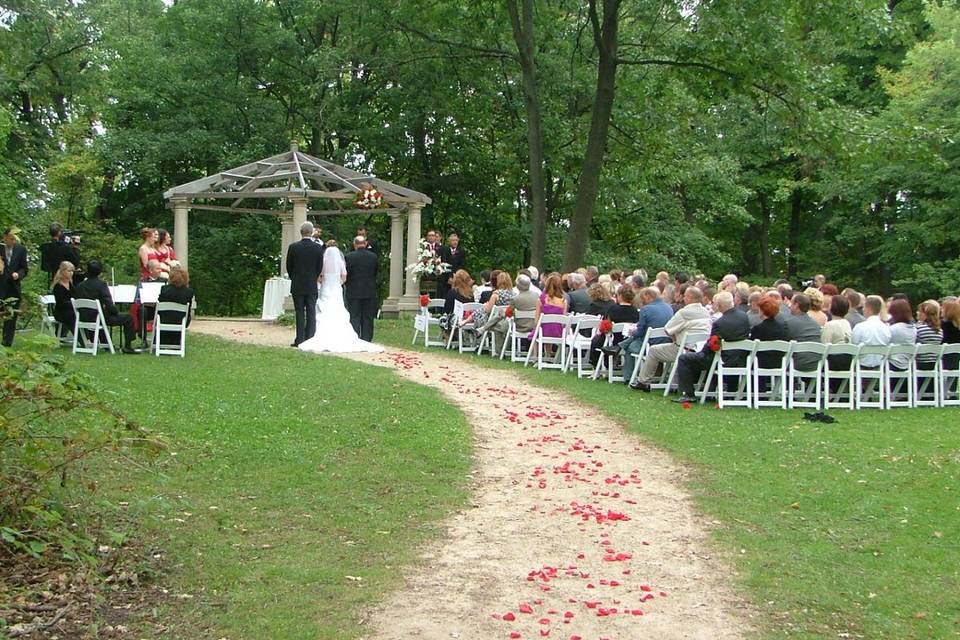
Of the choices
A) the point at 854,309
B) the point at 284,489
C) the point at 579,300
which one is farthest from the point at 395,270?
the point at 284,489

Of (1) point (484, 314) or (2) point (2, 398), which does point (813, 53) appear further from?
(2) point (2, 398)

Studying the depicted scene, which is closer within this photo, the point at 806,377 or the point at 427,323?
the point at 806,377

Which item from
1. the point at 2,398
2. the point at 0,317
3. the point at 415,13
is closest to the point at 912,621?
the point at 2,398

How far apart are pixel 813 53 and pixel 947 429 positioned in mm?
12117

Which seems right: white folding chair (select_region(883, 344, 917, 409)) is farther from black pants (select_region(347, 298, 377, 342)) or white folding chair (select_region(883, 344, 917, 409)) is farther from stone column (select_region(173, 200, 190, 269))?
stone column (select_region(173, 200, 190, 269))

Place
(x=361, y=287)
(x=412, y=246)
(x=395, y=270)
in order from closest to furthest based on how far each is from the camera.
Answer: (x=361, y=287) < (x=412, y=246) < (x=395, y=270)

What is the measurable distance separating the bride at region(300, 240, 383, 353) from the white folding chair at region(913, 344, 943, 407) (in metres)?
7.92

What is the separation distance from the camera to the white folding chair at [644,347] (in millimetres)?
12828

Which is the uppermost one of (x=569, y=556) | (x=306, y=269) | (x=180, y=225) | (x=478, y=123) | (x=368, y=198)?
(x=478, y=123)

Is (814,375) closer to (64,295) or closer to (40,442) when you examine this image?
(40,442)

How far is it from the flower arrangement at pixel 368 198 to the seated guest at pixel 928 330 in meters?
11.8

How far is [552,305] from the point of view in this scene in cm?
1534

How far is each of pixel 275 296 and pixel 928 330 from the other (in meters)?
14.0

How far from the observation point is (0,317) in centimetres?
581
